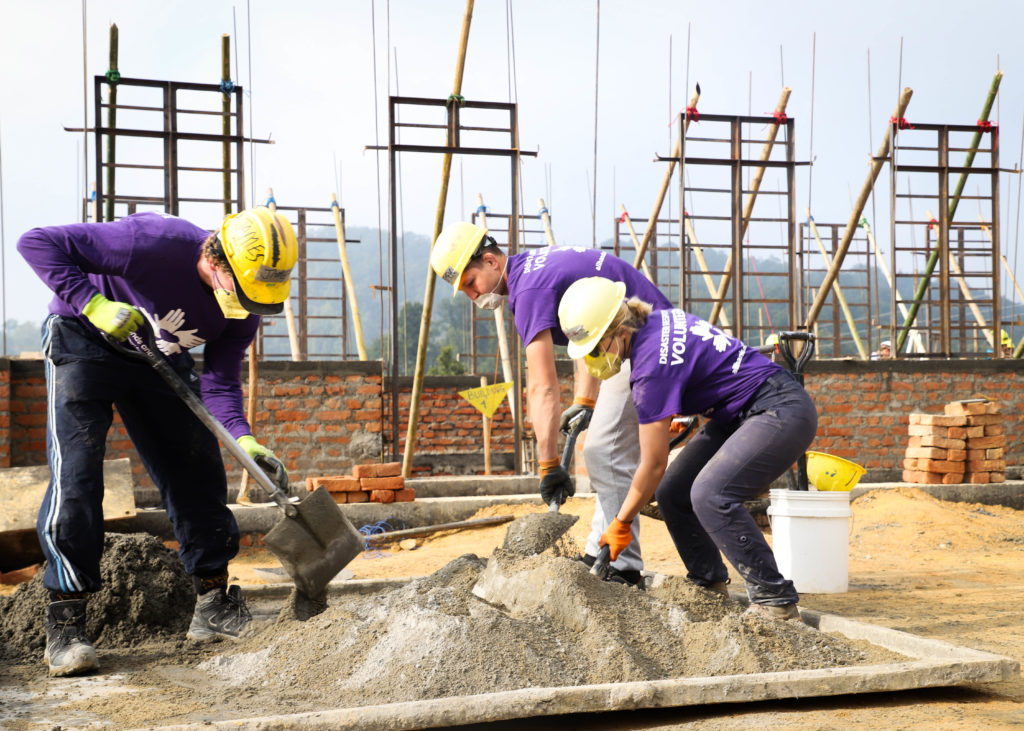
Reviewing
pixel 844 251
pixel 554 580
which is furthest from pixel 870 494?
pixel 554 580

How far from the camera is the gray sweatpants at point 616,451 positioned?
3.95m

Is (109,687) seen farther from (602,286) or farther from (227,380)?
(602,286)

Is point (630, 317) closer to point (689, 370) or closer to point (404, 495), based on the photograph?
point (689, 370)

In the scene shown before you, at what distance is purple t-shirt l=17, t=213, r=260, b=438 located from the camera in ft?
10.6

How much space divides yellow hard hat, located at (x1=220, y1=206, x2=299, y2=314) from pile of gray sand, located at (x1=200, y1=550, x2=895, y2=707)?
113cm

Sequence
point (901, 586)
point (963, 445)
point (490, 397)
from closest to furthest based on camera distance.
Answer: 1. point (901, 586)
2. point (963, 445)
3. point (490, 397)

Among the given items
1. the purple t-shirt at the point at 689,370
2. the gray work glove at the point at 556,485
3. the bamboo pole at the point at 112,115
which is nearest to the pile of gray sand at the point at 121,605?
the gray work glove at the point at 556,485

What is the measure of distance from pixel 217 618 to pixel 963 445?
7160 mm

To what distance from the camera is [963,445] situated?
28.0 feet

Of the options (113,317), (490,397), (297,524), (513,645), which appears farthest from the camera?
(490,397)

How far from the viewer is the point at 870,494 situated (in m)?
8.08

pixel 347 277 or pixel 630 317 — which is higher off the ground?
pixel 347 277

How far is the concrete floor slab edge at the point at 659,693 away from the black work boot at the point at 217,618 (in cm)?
144

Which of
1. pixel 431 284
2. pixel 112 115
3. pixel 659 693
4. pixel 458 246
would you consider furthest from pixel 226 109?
pixel 659 693
